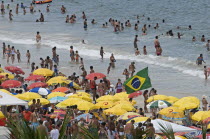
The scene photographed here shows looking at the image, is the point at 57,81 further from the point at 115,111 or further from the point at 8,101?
the point at 8,101

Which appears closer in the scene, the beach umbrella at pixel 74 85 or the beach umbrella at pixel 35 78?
the beach umbrella at pixel 74 85

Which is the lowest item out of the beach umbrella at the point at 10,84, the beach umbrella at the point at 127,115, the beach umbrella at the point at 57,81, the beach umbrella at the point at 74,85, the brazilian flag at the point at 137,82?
the beach umbrella at the point at 74,85

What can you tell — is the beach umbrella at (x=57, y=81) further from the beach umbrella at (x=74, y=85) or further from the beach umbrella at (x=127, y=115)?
the beach umbrella at (x=127, y=115)

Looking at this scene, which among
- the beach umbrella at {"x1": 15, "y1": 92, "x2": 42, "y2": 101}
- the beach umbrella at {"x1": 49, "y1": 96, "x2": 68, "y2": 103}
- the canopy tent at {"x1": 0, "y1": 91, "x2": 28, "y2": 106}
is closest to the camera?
the canopy tent at {"x1": 0, "y1": 91, "x2": 28, "y2": 106}

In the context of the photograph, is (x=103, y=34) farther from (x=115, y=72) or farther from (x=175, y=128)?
(x=175, y=128)

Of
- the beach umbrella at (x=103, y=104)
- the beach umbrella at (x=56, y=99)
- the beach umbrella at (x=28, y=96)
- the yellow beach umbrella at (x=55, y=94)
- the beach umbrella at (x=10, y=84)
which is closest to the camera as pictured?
the beach umbrella at (x=103, y=104)

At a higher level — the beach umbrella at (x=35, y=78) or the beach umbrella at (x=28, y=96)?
the beach umbrella at (x=28, y=96)

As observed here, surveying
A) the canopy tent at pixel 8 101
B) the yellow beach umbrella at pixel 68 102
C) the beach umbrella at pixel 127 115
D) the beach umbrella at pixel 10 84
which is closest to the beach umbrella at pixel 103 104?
the yellow beach umbrella at pixel 68 102

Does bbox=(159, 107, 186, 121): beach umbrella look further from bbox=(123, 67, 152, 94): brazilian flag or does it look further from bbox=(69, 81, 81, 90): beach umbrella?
bbox=(69, 81, 81, 90): beach umbrella

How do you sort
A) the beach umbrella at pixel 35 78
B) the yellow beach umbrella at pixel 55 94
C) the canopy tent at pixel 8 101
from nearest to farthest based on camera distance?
the canopy tent at pixel 8 101, the yellow beach umbrella at pixel 55 94, the beach umbrella at pixel 35 78

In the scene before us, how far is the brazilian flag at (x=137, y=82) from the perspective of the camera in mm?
16594

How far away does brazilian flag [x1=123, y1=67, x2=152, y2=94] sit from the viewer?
1659 centimetres

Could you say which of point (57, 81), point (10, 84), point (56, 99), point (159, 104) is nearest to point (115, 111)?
point (159, 104)

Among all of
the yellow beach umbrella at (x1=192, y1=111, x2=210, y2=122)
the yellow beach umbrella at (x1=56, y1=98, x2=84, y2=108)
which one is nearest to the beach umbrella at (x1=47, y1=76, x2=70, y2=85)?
the yellow beach umbrella at (x1=56, y1=98, x2=84, y2=108)
